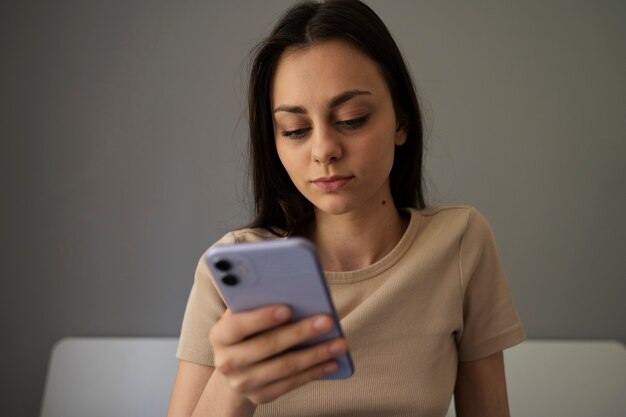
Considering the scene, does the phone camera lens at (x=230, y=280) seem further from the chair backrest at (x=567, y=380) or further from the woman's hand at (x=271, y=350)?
the chair backrest at (x=567, y=380)

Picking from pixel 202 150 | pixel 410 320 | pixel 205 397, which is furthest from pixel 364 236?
pixel 202 150

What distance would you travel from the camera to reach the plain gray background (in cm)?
167

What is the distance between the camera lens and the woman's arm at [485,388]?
987 millimetres

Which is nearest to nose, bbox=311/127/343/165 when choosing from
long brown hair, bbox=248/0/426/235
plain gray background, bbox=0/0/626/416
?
long brown hair, bbox=248/0/426/235

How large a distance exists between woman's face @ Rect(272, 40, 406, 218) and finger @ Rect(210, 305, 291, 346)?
28cm

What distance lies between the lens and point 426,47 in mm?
1700

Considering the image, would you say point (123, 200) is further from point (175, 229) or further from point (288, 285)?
point (288, 285)

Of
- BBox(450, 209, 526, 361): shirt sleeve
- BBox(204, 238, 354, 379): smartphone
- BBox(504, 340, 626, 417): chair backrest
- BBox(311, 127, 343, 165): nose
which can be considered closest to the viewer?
BBox(204, 238, 354, 379): smartphone

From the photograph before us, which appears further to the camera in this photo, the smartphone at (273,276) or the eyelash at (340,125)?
the eyelash at (340,125)

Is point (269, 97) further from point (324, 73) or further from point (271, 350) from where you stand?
point (271, 350)

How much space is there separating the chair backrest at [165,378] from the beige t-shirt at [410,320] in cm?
64

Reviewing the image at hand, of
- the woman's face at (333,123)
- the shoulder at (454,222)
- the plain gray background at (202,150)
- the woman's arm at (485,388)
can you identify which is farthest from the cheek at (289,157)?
the plain gray background at (202,150)

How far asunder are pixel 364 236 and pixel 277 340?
396 millimetres

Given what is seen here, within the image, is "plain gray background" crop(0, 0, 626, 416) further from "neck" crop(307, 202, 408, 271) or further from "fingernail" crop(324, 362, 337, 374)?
"fingernail" crop(324, 362, 337, 374)
